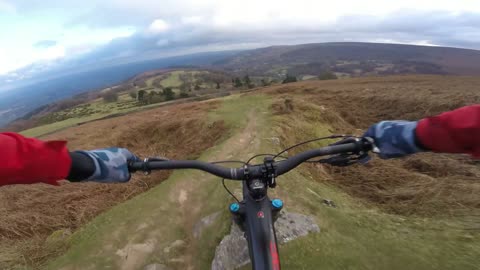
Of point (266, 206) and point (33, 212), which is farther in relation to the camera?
point (33, 212)

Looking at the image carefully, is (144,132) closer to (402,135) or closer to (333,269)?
(333,269)

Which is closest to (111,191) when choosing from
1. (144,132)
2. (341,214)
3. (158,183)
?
(158,183)

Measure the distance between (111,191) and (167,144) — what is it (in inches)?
331

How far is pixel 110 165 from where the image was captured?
2900mm

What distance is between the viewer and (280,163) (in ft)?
11.2

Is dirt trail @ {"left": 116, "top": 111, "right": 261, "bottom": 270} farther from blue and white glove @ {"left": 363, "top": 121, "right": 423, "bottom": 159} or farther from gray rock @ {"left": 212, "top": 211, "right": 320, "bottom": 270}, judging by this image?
blue and white glove @ {"left": 363, "top": 121, "right": 423, "bottom": 159}

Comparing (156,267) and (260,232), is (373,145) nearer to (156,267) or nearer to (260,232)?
(260,232)

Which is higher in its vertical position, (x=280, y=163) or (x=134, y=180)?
(x=280, y=163)

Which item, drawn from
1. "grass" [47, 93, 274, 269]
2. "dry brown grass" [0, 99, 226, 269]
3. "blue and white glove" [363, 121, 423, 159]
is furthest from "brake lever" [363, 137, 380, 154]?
"dry brown grass" [0, 99, 226, 269]

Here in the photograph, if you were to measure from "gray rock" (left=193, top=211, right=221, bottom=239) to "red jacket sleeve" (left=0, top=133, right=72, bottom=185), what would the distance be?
603 centimetres

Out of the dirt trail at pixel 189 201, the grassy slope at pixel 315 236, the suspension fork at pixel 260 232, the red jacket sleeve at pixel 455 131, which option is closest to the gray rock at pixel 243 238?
the grassy slope at pixel 315 236

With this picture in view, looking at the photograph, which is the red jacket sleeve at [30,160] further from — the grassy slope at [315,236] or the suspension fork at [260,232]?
the grassy slope at [315,236]

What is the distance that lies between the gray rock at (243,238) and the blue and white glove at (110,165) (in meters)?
3.94

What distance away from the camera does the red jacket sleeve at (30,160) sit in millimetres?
1939
